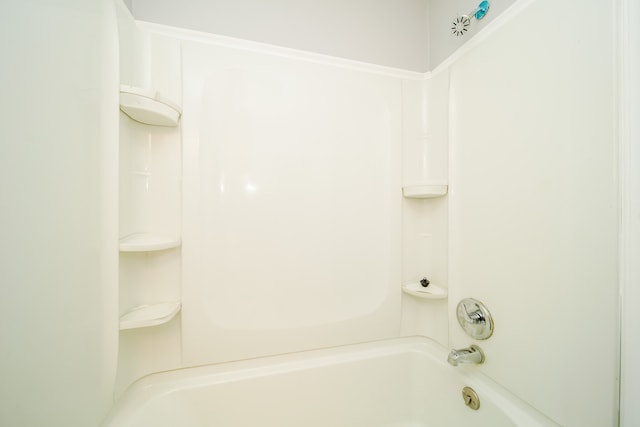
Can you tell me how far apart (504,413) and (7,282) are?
1233mm

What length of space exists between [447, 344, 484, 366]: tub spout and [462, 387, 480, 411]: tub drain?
0.09m

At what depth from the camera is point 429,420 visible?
0.86 meters

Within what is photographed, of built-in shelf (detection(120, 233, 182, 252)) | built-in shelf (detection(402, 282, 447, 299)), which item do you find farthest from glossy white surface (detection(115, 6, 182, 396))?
→ built-in shelf (detection(402, 282, 447, 299))

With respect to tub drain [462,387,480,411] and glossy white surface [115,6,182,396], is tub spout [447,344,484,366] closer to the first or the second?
tub drain [462,387,480,411]

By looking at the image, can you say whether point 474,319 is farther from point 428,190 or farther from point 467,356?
point 428,190

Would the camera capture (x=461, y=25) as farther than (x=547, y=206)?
Yes

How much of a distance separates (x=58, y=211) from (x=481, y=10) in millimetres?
1397

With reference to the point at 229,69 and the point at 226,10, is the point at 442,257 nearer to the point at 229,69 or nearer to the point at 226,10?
the point at 229,69

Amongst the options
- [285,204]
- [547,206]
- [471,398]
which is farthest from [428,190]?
[471,398]

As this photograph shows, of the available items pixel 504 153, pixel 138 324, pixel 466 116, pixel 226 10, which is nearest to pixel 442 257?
pixel 504 153

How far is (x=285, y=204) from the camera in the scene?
877 millimetres

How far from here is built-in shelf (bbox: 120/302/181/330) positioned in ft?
2.14

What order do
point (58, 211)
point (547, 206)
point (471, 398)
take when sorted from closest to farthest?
point (58, 211) → point (547, 206) → point (471, 398)

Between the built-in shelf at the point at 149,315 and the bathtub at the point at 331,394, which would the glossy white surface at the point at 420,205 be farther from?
the built-in shelf at the point at 149,315
